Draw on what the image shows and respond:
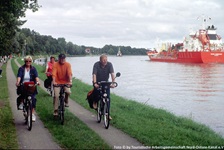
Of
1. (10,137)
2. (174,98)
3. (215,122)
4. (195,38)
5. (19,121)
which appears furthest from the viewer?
(195,38)

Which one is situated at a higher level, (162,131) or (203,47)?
(203,47)

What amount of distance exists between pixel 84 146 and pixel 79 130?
5.21 ft

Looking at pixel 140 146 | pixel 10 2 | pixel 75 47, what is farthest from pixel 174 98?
pixel 75 47

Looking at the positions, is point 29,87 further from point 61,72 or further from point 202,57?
point 202,57

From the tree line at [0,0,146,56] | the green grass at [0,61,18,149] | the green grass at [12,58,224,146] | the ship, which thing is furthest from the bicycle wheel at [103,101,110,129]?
the ship

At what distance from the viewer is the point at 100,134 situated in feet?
26.8

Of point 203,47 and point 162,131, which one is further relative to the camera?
point 203,47

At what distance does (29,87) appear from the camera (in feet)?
27.9

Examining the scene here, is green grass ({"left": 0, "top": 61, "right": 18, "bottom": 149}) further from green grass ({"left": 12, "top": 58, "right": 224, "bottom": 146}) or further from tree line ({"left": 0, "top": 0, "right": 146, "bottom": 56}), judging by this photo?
tree line ({"left": 0, "top": 0, "right": 146, "bottom": 56})

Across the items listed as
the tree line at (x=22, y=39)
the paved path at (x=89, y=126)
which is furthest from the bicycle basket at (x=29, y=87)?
the tree line at (x=22, y=39)

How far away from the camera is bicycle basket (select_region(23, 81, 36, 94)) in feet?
27.9

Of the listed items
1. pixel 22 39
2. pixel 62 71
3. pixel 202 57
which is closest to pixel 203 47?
pixel 202 57

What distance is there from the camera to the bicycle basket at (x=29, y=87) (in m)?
8.49

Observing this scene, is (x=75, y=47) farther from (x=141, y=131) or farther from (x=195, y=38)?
(x=141, y=131)
